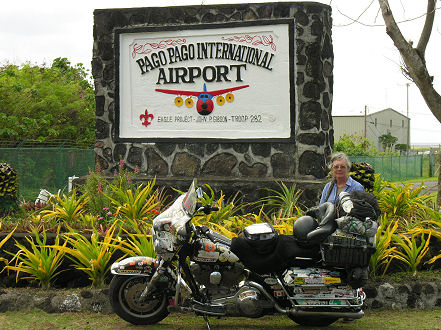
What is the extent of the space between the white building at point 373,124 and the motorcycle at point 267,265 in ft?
187

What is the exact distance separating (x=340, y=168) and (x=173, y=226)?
75.3 inches

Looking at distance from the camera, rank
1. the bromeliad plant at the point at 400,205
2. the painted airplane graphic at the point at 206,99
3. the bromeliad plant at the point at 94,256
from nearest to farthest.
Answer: the bromeliad plant at the point at 94,256, the bromeliad plant at the point at 400,205, the painted airplane graphic at the point at 206,99

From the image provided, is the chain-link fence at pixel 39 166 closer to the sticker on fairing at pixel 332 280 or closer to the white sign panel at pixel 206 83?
the white sign panel at pixel 206 83

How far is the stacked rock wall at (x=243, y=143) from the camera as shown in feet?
32.2

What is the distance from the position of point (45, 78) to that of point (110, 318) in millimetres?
21356

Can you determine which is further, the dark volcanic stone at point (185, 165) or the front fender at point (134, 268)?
the dark volcanic stone at point (185, 165)

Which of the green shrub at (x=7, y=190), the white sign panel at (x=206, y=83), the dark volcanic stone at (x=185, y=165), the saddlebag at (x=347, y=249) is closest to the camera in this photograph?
the saddlebag at (x=347, y=249)

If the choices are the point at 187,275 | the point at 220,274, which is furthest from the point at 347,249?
the point at 187,275

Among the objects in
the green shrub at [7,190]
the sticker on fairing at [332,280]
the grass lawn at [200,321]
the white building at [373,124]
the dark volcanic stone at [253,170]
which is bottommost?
the grass lawn at [200,321]

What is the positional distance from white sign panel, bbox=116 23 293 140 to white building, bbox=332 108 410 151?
53002mm

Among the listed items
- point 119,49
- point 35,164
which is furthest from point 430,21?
point 35,164

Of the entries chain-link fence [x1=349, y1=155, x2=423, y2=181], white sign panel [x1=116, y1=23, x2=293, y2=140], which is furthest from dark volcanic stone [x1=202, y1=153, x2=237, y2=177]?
chain-link fence [x1=349, y1=155, x2=423, y2=181]

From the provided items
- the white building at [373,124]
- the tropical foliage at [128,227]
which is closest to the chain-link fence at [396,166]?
the tropical foliage at [128,227]

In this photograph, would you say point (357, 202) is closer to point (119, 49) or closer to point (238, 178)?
point (238, 178)
